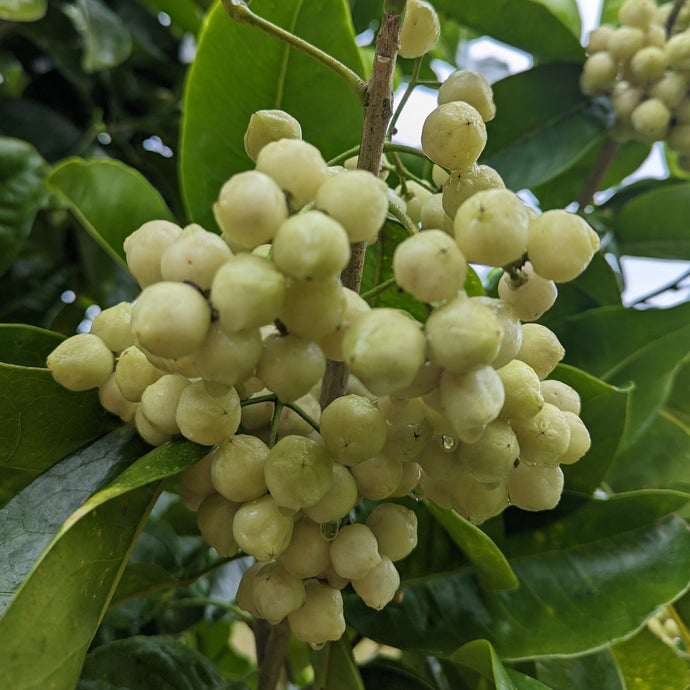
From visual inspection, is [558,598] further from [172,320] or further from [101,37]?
[101,37]

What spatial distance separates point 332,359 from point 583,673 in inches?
17.5

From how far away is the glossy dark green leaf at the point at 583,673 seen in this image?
719 mm

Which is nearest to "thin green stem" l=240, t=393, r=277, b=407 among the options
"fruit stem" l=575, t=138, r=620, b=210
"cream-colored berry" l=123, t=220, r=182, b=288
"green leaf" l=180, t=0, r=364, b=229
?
"cream-colored berry" l=123, t=220, r=182, b=288

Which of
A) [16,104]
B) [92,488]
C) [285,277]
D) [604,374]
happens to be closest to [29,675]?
[92,488]

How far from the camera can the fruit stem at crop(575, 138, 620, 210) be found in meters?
1.10

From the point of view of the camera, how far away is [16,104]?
50.8 inches

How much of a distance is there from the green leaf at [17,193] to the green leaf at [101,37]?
0.50 ft

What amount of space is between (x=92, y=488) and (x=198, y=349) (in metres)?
0.16

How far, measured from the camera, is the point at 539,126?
3.39 ft

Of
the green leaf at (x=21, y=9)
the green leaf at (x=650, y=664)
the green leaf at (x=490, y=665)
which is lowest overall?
the green leaf at (x=650, y=664)

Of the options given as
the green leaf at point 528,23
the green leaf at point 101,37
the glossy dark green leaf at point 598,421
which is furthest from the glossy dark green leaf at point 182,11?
the glossy dark green leaf at point 598,421

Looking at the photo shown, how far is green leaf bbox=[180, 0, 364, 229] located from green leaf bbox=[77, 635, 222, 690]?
1.31 ft

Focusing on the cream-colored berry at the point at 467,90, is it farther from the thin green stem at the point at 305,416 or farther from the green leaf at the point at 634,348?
the green leaf at the point at 634,348

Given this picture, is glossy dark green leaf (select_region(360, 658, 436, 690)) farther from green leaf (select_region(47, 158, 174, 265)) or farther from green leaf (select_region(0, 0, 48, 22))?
green leaf (select_region(0, 0, 48, 22))
